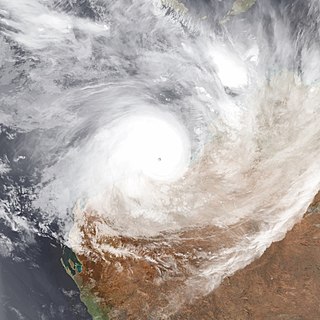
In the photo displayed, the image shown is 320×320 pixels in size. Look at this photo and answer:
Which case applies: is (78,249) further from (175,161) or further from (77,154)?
(175,161)

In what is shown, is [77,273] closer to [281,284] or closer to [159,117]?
[159,117]

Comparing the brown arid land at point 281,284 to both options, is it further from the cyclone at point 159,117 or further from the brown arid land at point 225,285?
the cyclone at point 159,117

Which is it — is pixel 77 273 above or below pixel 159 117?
below

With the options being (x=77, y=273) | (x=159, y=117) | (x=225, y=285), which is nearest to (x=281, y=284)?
(x=225, y=285)

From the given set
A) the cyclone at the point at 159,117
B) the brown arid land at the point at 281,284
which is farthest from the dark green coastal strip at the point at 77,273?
the brown arid land at the point at 281,284

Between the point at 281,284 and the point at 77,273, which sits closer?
the point at 281,284

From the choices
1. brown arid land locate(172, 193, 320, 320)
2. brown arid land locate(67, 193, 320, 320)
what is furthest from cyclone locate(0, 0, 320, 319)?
brown arid land locate(172, 193, 320, 320)
